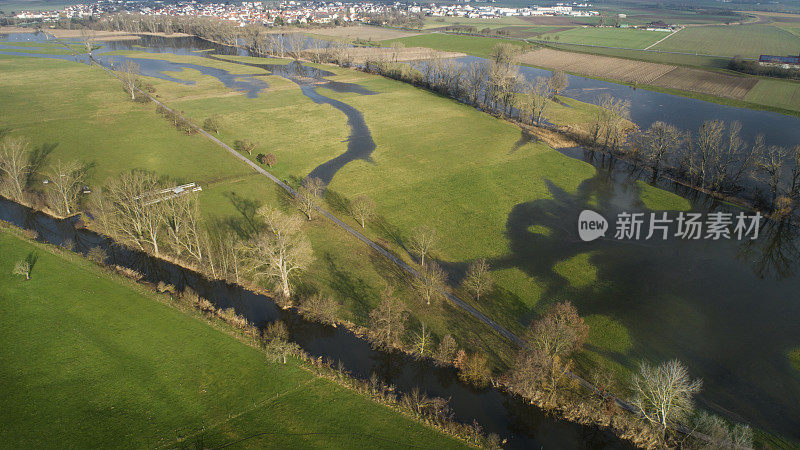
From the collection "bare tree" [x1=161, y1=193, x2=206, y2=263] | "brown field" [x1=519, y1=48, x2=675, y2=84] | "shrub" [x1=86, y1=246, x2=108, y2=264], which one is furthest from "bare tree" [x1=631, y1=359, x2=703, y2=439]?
"brown field" [x1=519, y1=48, x2=675, y2=84]

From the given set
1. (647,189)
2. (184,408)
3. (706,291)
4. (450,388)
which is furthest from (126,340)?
(647,189)

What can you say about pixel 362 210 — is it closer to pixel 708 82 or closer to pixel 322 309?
pixel 322 309

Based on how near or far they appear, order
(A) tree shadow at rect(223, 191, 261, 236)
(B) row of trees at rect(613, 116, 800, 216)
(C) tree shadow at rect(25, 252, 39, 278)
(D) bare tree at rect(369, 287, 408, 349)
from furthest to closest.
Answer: (B) row of trees at rect(613, 116, 800, 216), (A) tree shadow at rect(223, 191, 261, 236), (C) tree shadow at rect(25, 252, 39, 278), (D) bare tree at rect(369, 287, 408, 349)

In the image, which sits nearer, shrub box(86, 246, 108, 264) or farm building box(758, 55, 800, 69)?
shrub box(86, 246, 108, 264)

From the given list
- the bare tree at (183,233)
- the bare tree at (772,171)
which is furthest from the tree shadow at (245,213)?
the bare tree at (772,171)

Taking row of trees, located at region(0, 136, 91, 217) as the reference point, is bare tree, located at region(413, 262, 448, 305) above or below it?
below

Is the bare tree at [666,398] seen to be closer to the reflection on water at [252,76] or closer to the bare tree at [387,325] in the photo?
the bare tree at [387,325]

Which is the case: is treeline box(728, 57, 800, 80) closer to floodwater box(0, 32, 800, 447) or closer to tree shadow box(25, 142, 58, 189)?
floodwater box(0, 32, 800, 447)
